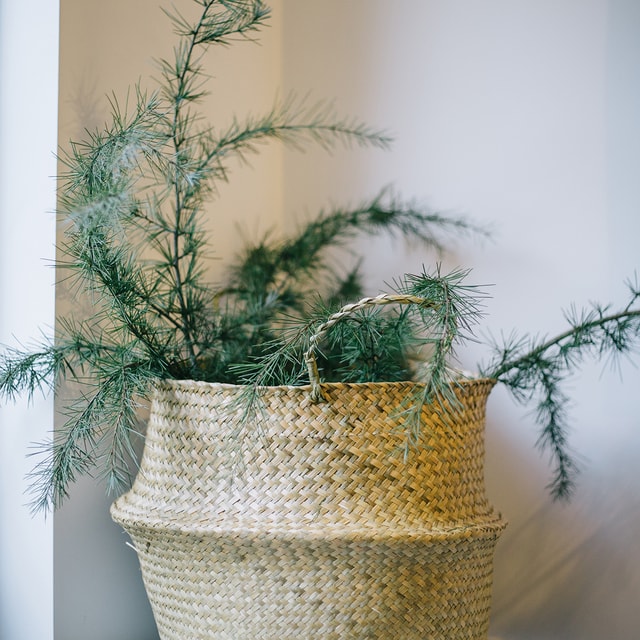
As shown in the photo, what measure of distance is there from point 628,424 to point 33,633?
0.85 m

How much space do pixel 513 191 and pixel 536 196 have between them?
1.5 inches

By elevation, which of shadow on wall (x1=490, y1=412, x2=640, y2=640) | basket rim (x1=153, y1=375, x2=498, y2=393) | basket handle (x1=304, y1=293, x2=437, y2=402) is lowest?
shadow on wall (x1=490, y1=412, x2=640, y2=640)

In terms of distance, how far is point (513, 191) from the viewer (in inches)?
44.0

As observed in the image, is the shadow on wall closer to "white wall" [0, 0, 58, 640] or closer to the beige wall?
the beige wall

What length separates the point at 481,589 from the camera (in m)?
0.78

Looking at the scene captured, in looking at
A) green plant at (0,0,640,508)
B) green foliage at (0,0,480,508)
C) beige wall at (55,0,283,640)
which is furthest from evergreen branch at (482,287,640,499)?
beige wall at (55,0,283,640)

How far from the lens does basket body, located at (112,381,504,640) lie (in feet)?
2.25

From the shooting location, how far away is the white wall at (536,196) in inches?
40.2

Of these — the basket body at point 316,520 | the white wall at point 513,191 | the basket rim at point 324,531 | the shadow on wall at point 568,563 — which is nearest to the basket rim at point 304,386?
the basket body at point 316,520

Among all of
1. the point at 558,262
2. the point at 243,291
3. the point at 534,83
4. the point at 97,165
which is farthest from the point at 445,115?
the point at 97,165

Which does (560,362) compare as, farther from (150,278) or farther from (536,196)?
(150,278)

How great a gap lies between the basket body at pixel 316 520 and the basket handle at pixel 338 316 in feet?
0.05

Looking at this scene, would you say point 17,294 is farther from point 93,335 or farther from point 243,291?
point 243,291

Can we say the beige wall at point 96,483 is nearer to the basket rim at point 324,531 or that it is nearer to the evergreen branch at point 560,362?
the basket rim at point 324,531
